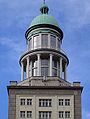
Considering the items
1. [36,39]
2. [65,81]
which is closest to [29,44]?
[36,39]

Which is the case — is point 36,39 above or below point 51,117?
above

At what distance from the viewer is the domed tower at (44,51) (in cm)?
12525

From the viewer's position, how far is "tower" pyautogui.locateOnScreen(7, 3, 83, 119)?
118 meters

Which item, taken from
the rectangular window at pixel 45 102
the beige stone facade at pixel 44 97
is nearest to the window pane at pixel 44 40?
the beige stone facade at pixel 44 97

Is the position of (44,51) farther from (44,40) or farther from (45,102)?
(45,102)

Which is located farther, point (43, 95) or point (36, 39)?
point (36, 39)

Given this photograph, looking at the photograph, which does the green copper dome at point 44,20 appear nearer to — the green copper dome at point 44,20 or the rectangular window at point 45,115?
the green copper dome at point 44,20

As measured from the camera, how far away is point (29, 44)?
129m

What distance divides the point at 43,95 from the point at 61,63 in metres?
8.25

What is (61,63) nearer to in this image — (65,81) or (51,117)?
(65,81)

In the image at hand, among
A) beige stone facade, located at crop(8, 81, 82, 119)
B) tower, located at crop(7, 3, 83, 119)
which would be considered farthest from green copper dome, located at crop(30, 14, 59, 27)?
beige stone facade, located at crop(8, 81, 82, 119)

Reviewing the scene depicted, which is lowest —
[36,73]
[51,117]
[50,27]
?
[51,117]

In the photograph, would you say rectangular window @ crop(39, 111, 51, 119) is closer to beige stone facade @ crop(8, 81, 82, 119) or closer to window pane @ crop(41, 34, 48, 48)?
beige stone facade @ crop(8, 81, 82, 119)

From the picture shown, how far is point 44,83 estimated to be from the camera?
4788 inches
